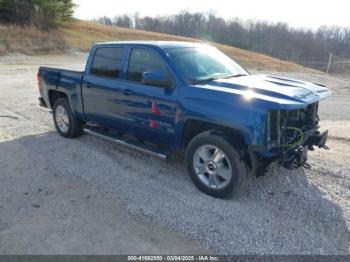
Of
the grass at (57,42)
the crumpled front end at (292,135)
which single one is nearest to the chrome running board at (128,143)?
the crumpled front end at (292,135)

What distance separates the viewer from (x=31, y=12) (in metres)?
35.7

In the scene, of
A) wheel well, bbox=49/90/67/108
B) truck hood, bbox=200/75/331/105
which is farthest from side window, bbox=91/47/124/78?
truck hood, bbox=200/75/331/105

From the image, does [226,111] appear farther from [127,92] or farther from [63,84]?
[63,84]

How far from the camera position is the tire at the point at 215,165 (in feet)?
12.7

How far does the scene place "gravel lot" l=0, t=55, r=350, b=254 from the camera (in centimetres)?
330

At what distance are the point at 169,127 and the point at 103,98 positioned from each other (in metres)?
1.52

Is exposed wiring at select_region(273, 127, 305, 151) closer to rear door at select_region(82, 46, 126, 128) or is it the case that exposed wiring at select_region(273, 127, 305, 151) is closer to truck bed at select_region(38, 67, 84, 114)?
rear door at select_region(82, 46, 126, 128)

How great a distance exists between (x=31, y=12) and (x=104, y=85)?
35.8m

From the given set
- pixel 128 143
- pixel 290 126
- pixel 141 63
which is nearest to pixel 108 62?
pixel 141 63

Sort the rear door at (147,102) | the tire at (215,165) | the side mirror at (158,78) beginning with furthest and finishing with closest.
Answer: the rear door at (147,102) < the side mirror at (158,78) < the tire at (215,165)

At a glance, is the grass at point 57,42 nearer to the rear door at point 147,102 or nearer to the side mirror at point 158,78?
the rear door at point 147,102

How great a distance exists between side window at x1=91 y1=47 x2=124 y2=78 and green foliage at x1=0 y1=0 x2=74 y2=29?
34.4 m

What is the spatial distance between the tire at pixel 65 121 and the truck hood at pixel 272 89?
10.3ft

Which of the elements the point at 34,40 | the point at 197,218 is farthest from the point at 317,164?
the point at 34,40
